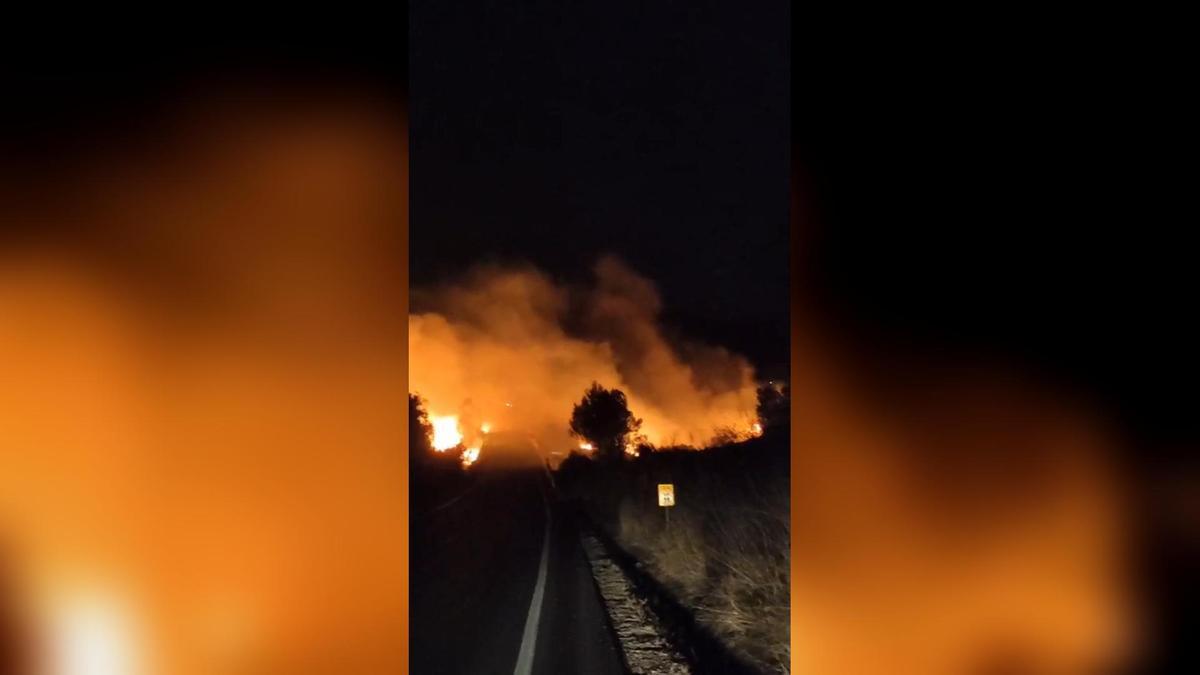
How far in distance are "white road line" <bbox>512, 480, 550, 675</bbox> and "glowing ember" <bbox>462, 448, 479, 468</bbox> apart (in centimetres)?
29

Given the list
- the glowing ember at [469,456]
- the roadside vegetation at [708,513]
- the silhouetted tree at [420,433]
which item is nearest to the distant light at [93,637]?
the silhouetted tree at [420,433]

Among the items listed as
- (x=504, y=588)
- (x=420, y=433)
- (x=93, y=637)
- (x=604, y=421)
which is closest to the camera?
(x=93, y=637)

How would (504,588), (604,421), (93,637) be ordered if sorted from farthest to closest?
(604,421) < (504,588) < (93,637)

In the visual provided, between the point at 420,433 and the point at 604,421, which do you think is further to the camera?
the point at 604,421

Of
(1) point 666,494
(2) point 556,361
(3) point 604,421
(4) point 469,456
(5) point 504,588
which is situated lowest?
(5) point 504,588

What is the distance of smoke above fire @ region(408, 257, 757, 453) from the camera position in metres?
2.25

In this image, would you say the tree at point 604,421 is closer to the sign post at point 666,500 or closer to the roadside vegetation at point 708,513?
the roadside vegetation at point 708,513

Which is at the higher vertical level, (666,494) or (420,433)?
(420,433)

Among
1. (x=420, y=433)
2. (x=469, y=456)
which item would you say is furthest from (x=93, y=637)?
(x=469, y=456)

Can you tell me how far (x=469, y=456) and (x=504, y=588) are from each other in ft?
1.68

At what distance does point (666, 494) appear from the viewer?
239 cm

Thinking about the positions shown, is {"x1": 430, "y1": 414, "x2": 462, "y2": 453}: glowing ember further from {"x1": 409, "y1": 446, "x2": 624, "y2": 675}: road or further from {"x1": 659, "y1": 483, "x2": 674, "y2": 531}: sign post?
{"x1": 659, "y1": 483, "x2": 674, "y2": 531}: sign post

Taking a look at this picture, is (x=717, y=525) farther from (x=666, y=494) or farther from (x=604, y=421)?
(x=604, y=421)

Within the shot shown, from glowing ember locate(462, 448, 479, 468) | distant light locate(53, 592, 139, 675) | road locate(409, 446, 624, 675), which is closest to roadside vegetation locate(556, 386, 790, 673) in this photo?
road locate(409, 446, 624, 675)
